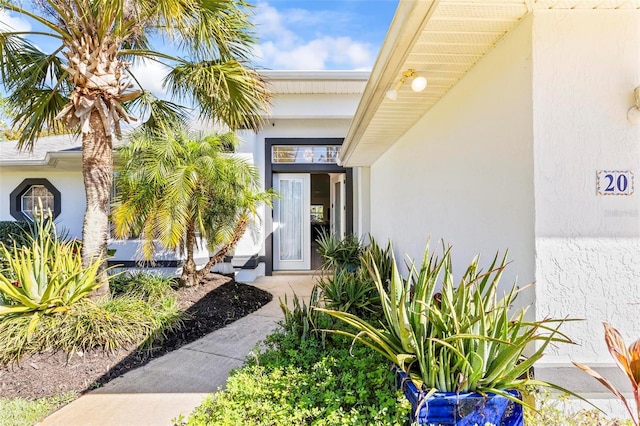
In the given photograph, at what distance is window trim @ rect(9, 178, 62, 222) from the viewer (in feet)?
32.9

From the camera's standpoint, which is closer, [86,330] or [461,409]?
[461,409]

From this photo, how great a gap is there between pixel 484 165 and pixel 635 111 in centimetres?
102

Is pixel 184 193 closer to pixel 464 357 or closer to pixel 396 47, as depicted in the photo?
pixel 396 47

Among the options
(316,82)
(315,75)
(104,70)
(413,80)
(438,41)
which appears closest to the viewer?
(438,41)

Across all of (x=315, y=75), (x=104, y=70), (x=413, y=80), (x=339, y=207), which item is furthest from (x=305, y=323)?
(x=339, y=207)

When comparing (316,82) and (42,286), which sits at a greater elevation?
(316,82)

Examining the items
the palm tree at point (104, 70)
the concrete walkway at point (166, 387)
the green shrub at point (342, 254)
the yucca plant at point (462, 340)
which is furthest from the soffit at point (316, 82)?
the yucca plant at point (462, 340)

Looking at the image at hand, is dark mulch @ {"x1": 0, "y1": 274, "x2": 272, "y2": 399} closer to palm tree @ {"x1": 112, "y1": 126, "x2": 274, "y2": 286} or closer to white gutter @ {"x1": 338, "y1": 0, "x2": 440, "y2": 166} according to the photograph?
palm tree @ {"x1": 112, "y1": 126, "x2": 274, "y2": 286}

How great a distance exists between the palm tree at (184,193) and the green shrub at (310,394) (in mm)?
3761

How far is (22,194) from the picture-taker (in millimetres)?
10250

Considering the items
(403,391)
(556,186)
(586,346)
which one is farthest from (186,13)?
(586,346)

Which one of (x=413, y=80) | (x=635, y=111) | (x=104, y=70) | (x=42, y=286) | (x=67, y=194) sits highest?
(x=104, y=70)

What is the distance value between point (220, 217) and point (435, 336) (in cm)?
539

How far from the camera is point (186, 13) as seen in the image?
4.61 meters
